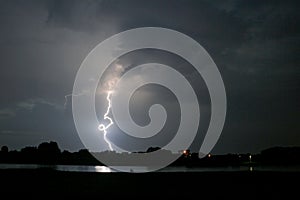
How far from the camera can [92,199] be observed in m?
21.0

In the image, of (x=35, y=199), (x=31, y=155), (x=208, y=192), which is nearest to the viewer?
(x=35, y=199)

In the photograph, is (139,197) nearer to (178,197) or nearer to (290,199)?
(178,197)

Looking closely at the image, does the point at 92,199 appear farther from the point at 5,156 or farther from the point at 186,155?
the point at 5,156

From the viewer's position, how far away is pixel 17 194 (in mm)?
22359

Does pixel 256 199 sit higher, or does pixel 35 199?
pixel 35 199

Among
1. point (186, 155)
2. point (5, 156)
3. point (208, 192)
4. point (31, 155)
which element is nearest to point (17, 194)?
point (208, 192)

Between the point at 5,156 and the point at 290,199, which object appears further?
the point at 5,156

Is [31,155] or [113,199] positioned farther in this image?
[31,155]

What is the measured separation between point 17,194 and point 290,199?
19.0 meters

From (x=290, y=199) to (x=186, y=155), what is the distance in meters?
118

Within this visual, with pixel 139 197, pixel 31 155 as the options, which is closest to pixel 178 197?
pixel 139 197

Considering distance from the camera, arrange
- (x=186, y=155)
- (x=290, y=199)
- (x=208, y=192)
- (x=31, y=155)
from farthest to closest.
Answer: (x=31, y=155), (x=186, y=155), (x=208, y=192), (x=290, y=199)

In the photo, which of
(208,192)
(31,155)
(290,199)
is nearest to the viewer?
(290,199)

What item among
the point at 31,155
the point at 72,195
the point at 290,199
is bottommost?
the point at 290,199
